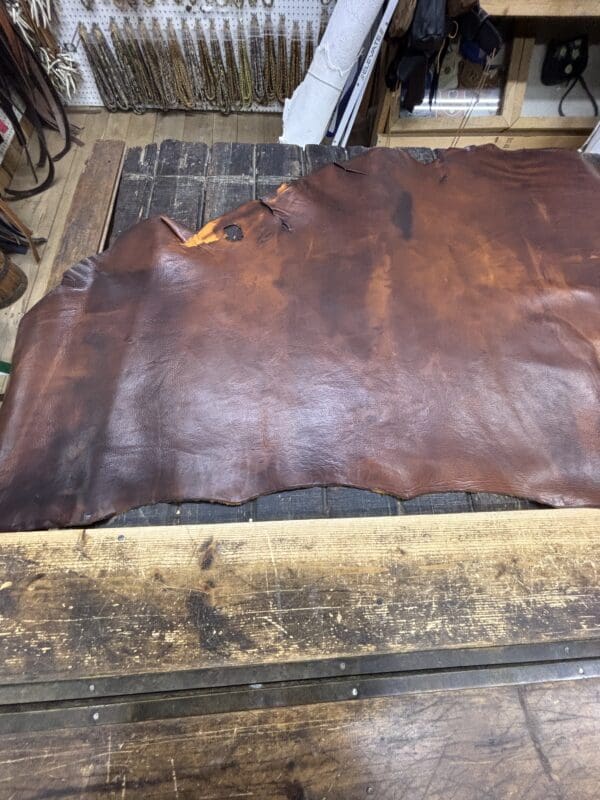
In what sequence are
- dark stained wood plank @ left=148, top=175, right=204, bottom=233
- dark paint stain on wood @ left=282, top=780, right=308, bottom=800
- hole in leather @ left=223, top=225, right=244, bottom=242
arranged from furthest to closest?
dark stained wood plank @ left=148, top=175, right=204, bottom=233, hole in leather @ left=223, top=225, right=244, bottom=242, dark paint stain on wood @ left=282, top=780, right=308, bottom=800

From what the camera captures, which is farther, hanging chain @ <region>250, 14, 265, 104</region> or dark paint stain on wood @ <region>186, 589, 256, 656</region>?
hanging chain @ <region>250, 14, 265, 104</region>

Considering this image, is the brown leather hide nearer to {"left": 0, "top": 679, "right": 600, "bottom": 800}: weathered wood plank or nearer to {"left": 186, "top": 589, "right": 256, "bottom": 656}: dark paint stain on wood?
{"left": 186, "top": 589, "right": 256, "bottom": 656}: dark paint stain on wood

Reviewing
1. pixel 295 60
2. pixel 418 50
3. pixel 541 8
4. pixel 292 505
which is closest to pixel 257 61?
pixel 295 60

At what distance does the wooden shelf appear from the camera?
190 cm

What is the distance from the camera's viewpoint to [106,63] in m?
2.75

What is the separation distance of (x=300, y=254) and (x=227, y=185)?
472 millimetres

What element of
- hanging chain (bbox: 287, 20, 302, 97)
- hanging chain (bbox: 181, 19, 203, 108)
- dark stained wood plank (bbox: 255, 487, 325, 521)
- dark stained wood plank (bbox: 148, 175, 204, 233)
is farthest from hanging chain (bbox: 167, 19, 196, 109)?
dark stained wood plank (bbox: 255, 487, 325, 521)

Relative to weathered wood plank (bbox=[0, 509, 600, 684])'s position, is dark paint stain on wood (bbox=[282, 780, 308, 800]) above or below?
below

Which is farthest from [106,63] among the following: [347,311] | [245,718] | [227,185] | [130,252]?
[245,718]

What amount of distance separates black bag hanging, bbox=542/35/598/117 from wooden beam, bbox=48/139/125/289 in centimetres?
224

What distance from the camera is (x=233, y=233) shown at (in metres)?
1.32

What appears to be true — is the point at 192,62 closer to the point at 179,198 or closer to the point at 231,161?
the point at 231,161

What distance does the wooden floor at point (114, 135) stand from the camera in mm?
2584

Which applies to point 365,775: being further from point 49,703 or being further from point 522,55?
point 522,55
